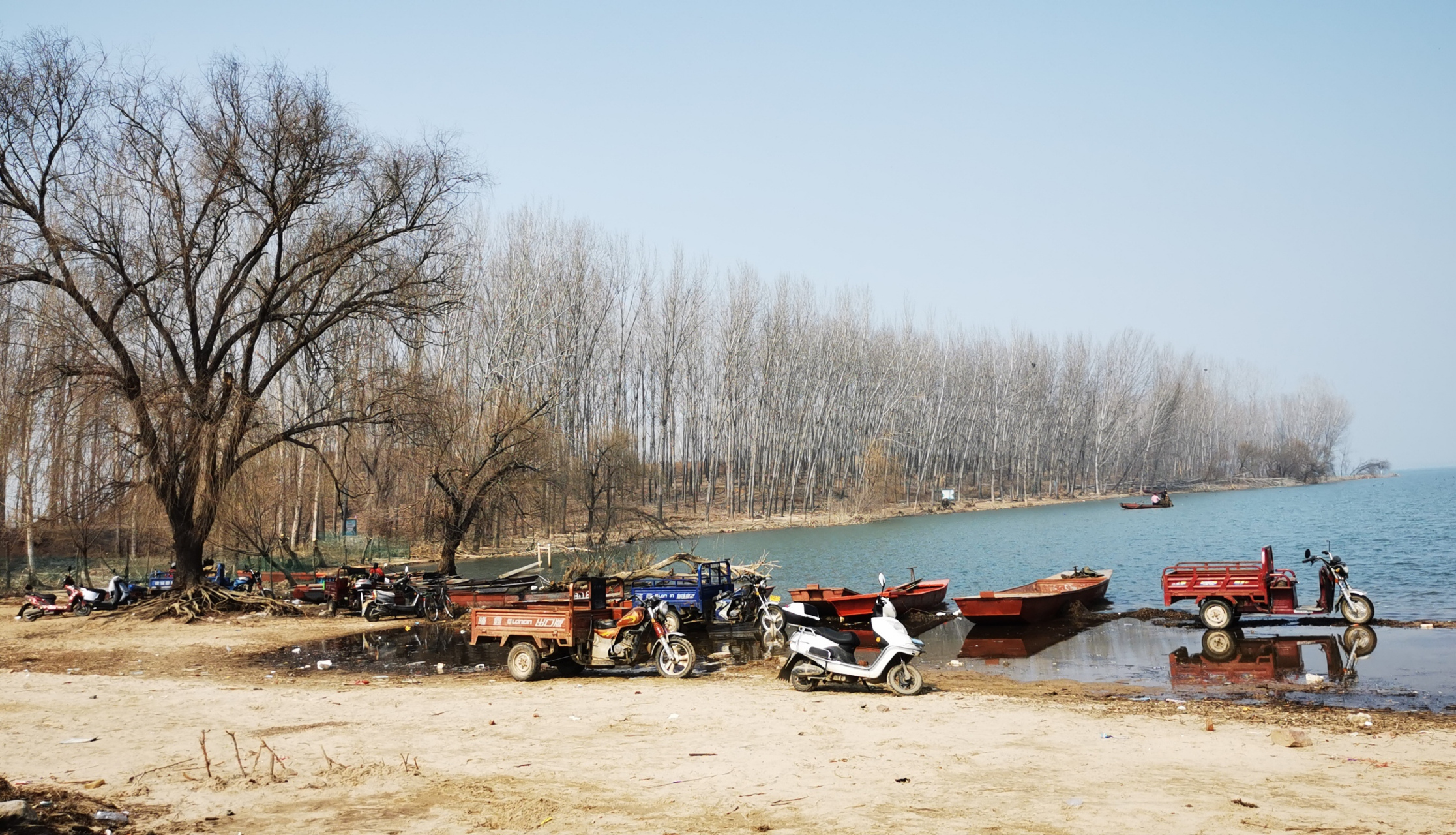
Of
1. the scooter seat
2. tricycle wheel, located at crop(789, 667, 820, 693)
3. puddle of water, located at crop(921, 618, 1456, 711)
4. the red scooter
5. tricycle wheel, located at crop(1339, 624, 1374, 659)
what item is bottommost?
puddle of water, located at crop(921, 618, 1456, 711)

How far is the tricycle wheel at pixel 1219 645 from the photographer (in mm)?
16255

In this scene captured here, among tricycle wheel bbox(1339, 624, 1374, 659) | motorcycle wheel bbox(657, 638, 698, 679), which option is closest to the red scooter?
motorcycle wheel bbox(657, 638, 698, 679)

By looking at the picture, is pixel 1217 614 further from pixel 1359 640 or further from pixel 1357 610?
pixel 1357 610

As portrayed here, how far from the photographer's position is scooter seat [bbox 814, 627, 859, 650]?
42.7ft

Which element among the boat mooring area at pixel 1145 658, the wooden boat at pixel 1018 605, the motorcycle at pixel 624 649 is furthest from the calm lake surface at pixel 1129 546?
the motorcycle at pixel 624 649

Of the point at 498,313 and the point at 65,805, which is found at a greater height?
the point at 498,313

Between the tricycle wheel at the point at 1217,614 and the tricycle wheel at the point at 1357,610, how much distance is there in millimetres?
2409

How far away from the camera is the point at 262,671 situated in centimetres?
1518

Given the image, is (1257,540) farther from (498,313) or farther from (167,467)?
(167,467)

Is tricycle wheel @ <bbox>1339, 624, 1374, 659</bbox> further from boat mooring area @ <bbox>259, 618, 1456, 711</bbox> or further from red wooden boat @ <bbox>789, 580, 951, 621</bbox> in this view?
red wooden boat @ <bbox>789, 580, 951, 621</bbox>

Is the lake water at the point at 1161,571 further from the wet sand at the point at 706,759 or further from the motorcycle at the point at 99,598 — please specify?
the motorcycle at the point at 99,598

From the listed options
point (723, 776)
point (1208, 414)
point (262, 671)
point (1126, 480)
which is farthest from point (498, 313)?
point (1208, 414)

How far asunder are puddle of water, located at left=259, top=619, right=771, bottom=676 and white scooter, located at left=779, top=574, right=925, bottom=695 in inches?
141

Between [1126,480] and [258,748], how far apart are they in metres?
108
